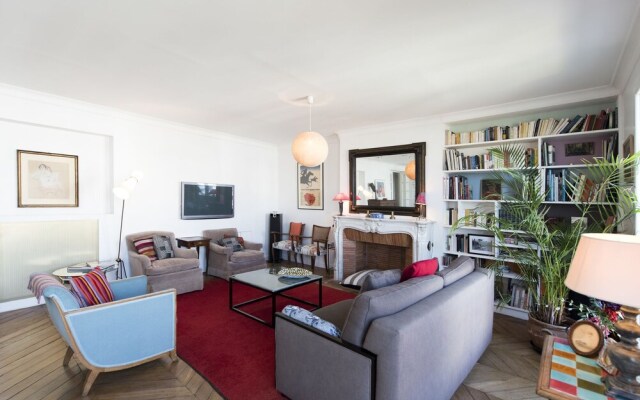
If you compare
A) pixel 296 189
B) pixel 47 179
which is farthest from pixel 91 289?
pixel 296 189

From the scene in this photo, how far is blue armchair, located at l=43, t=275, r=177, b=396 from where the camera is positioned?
213 centimetres

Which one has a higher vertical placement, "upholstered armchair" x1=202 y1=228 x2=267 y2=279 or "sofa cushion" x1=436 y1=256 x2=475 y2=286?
"sofa cushion" x1=436 y1=256 x2=475 y2=286

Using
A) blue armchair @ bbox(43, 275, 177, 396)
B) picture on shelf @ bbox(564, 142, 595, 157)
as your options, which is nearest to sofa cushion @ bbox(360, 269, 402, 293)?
Result: blue armchair @ bbox(43, 275, 177, 396)

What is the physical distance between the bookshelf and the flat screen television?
376 centimetres

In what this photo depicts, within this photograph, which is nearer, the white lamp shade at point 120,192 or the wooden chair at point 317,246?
the white lamp shade at point 120,192

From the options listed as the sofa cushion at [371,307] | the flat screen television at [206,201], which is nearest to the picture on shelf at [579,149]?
the sofa cushion at [371,307]

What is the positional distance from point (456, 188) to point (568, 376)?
9.93 ft

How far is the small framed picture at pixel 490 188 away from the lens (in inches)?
159

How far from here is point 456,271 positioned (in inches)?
97.7

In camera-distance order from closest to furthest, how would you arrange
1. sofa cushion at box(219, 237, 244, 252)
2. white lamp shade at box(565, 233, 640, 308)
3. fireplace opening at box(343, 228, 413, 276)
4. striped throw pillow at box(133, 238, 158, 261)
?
Answer: white lamp shade at box(565, 233, 640, 308)
striped throw pillow at box(133, 238, 158, 261)
fireplace opening at box(343, 228, 413, 276)
sofa cushion at box(219, 237, 244, 252)

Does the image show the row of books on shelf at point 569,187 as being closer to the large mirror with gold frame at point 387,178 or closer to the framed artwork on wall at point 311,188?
the large mirror with gold frame at point 387,178

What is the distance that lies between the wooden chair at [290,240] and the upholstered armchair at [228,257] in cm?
58

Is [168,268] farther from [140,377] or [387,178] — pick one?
[387,178]

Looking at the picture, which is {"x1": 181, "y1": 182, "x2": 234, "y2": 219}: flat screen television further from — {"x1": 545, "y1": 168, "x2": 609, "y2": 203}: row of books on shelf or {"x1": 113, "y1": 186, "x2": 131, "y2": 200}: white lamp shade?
{"x1": 545, "y1": 168, "x2": 609, "y2": 203}: row of books on shelf
